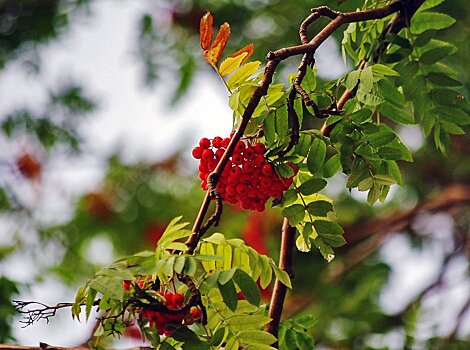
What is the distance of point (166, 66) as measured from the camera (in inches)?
138

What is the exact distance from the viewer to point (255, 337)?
38.7 inches

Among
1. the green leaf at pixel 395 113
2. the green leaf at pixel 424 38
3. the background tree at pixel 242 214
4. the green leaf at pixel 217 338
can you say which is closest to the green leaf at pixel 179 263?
the green leaf at pixel 217 338

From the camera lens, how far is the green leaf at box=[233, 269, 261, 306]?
0.93 meters

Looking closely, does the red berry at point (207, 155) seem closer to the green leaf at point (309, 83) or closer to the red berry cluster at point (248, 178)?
the red berry cluster at point (248, 178)

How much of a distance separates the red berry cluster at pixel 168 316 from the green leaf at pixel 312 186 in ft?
0.68

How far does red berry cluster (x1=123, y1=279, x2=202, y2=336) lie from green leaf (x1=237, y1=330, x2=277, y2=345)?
0.06 m

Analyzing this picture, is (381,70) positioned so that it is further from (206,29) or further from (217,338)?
(217,338)

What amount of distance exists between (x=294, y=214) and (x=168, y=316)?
0.22 m

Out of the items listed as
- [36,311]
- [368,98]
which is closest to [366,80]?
[368,98]

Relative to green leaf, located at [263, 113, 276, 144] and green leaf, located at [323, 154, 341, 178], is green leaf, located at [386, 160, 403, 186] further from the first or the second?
green leaf, located at [263, 113, 276, 144]

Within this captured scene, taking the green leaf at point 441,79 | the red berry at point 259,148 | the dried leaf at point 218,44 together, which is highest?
the green leaf at point 441,79

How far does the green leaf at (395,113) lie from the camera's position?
1188 millimetres

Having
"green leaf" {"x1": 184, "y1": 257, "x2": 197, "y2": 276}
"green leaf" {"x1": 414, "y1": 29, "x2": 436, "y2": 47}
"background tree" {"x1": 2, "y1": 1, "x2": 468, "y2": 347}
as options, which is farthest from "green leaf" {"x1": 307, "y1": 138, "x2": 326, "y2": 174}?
"background tree" {"x1": 2, "y1": 1, "x2": 468, "y2": 347}

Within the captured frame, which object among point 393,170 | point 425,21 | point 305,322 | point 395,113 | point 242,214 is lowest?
point 305,322
